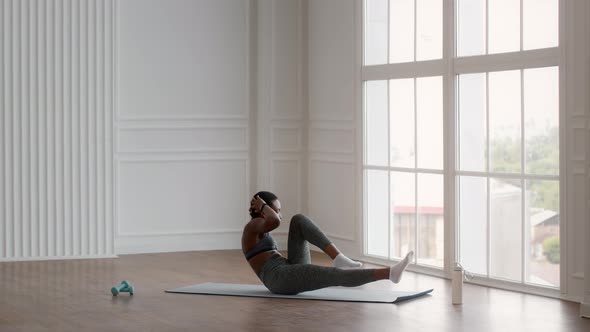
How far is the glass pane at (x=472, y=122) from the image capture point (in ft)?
22.6

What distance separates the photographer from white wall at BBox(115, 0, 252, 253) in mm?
8539

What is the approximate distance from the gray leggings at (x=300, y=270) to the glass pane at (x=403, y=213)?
1579mm

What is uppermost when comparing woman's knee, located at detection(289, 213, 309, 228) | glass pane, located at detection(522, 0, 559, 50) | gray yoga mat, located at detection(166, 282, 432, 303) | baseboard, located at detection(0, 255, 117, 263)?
glass pane, located at detection(522, 0, 559, 50)

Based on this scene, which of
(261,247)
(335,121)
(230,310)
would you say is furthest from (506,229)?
(335,121)

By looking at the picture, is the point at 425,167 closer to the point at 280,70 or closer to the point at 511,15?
the point at 511,15

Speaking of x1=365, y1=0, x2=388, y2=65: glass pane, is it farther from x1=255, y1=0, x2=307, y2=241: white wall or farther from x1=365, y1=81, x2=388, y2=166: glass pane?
x1=255, y1=0, x2=307, y2=241: white wall

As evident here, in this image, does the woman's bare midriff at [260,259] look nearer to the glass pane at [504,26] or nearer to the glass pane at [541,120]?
the glass pane at [541,120]

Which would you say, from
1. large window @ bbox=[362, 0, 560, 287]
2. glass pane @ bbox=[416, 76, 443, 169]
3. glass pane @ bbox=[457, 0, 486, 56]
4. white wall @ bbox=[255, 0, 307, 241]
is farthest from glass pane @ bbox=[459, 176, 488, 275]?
white wall @ bbox=[255, 0, 307, 241]

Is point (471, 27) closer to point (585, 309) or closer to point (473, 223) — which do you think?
point (473, 223)

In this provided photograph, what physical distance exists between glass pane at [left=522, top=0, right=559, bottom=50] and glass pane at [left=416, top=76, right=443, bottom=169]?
98 cm

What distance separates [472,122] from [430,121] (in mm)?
483

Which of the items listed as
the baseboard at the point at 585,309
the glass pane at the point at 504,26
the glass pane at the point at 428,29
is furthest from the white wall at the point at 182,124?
the baseboard at the point at 585,309

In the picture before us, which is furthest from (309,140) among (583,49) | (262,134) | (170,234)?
(583,49)

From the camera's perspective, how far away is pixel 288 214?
895 centimetres
